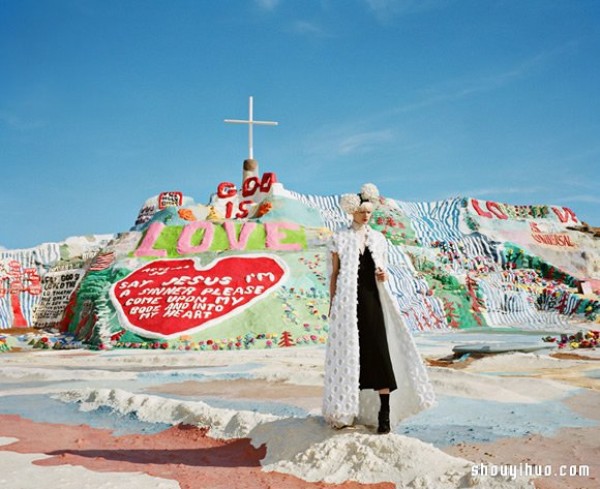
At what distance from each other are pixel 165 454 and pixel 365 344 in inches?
70.1

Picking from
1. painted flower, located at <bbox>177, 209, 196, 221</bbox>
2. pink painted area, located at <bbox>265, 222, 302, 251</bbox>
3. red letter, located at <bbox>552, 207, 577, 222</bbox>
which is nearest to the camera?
pink painted area, located at <bbox>265, 222, 302, 251</bbox>

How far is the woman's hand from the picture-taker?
4285 mm

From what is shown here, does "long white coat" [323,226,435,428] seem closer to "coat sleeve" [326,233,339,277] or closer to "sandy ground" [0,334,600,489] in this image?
"coat sleeve" [326,233,339,277]

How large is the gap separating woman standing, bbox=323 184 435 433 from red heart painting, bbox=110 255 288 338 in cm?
988

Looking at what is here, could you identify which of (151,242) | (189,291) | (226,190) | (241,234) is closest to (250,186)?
(226,190)

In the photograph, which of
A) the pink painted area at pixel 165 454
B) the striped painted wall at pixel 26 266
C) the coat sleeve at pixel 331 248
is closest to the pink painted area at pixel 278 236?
the striped painted wall at pixel 26 266

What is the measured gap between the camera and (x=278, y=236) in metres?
17.1

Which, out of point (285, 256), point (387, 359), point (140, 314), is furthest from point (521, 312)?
point (387, 359)

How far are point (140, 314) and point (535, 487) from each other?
1220 cm

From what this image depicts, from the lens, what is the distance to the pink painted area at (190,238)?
1677 centimetres

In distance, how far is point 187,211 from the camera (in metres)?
19.2

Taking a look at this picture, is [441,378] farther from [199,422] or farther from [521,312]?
[521,312]

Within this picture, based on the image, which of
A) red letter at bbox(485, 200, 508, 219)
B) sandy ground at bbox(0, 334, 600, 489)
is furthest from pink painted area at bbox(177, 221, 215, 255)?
red letter at bbox(485, 200, 508, 219)

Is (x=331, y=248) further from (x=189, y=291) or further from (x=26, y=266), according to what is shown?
(x=26, y=266)
